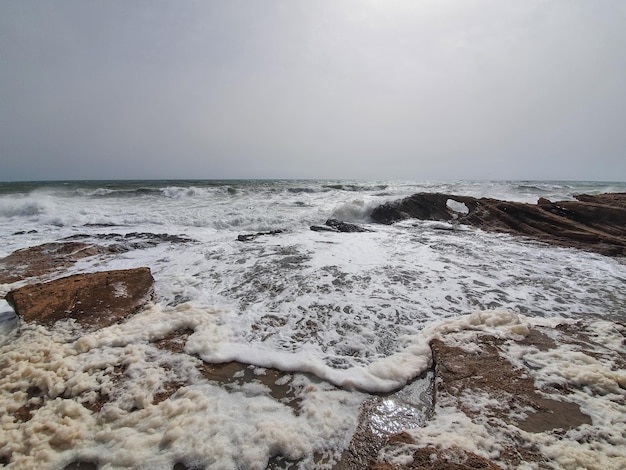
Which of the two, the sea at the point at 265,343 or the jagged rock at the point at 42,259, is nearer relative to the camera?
the sea at the point at 265,343

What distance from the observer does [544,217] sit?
31.6 feet

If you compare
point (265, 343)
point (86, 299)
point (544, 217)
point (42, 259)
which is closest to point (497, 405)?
point (265, 343)

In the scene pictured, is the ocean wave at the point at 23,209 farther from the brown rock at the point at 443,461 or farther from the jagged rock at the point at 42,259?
the brown rock at the point at 443,461

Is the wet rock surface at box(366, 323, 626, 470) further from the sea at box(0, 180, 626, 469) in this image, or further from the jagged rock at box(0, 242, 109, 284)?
the jagged rock at box(0, 242, 109, 284)

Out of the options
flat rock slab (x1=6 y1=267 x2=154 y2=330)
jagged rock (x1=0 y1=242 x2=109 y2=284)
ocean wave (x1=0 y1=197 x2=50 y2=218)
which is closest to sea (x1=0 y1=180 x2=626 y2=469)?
flat rock slab (x1=6 y1=267 x2=154 y2=330)

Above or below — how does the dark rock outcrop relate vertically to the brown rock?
above

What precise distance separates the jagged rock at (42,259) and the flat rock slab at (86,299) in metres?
1.97

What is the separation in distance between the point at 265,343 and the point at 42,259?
604cm

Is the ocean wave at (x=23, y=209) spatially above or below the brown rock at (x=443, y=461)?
above

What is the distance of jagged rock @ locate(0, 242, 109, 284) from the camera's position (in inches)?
219

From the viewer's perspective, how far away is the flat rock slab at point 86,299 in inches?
146

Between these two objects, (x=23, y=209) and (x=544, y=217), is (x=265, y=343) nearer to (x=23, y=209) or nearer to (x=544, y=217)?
(x=544, y=217)

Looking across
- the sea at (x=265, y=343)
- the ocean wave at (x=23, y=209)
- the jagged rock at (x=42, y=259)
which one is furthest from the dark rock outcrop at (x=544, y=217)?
the ocean wave at (x=23, y=209)

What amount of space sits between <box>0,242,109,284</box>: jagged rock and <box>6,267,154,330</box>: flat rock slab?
197 centimetres
